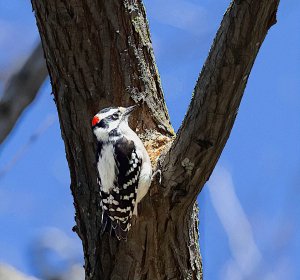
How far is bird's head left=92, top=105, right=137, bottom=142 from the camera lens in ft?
13.2

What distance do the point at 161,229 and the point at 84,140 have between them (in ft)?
2.09

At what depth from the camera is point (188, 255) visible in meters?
3.98

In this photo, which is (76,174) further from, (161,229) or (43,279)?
(43,279)

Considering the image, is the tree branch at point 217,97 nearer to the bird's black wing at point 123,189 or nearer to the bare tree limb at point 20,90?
the bird's black wing at point 123,189

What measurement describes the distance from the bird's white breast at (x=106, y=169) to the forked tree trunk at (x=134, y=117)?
65mm

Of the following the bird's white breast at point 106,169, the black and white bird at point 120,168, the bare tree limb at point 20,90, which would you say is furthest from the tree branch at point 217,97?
the bare tree limb at point 20,90

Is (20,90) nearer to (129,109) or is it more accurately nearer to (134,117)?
(129,109)

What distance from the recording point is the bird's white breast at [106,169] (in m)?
4.02

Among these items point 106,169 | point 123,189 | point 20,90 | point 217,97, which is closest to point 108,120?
point 106,169

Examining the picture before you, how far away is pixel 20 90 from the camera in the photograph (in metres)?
3.67

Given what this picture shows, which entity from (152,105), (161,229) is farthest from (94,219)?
(152,105)

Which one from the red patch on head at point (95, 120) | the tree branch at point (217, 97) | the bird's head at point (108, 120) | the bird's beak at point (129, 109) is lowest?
the tree branch at point (217, 97)

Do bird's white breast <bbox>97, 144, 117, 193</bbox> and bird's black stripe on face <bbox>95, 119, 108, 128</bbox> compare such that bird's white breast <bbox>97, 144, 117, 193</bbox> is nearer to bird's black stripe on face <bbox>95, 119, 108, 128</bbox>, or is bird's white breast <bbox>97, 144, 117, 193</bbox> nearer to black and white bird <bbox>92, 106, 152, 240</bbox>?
black and white bird <bbox>92, 106, 152, 240</bbox>

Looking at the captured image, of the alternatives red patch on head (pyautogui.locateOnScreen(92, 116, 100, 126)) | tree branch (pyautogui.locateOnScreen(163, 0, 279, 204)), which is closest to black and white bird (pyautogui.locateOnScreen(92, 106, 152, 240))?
red patch on head (pyautogui.locateOnScreen(92, 116, 100, 126))
